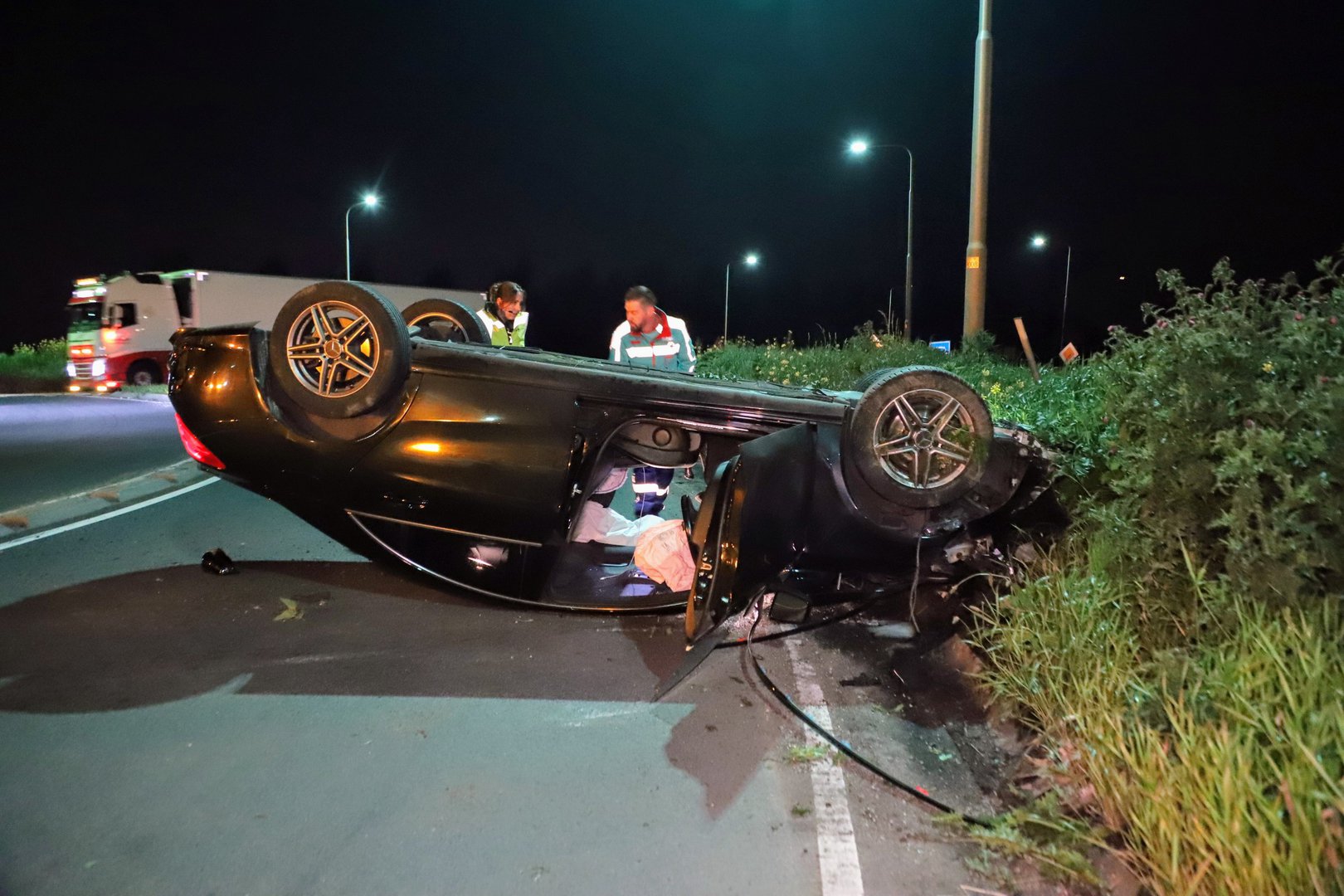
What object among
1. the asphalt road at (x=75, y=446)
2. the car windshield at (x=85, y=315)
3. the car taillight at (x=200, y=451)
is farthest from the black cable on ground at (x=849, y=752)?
the car windshield at (x=85, y=315)

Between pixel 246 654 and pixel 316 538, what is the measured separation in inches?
96.4

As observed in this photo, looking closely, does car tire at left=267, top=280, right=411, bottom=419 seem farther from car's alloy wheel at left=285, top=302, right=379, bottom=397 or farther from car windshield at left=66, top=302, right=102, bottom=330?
car windshield at left=66, top=302, right=102, bottom=330

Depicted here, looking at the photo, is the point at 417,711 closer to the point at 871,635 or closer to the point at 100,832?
the point at 100,832

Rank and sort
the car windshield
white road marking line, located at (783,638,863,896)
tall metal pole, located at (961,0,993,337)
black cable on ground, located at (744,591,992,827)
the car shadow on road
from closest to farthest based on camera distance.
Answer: white road marking line, located at (783,638,863,896) < black cable on ground, located at (744,591,992,827) < the car shadow on road < tall metal pole, located at (961,0,993,337) < the car windshield

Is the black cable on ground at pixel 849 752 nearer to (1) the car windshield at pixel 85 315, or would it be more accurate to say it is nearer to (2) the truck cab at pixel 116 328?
(2) the truck cab at pixel 116 328

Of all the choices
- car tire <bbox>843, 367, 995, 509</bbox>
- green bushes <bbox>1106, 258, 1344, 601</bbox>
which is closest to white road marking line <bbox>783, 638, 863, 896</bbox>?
car tire <bbox>843, 367, 995, 509</bbox>

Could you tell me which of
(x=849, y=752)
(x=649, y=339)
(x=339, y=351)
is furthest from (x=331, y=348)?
(x=849, y=752)

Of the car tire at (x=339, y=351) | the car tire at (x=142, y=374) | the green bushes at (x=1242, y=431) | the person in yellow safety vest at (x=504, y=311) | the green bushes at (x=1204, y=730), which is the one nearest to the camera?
the green bushes at (x=1204, y=730)

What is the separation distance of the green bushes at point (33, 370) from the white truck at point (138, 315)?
5.21 feet

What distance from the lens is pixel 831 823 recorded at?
2.80 meters

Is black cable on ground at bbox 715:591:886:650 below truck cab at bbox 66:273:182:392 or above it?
below

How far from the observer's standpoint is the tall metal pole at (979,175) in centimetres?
925

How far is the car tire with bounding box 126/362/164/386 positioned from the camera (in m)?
25.4

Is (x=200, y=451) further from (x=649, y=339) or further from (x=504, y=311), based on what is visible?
(x=649, y=339)
